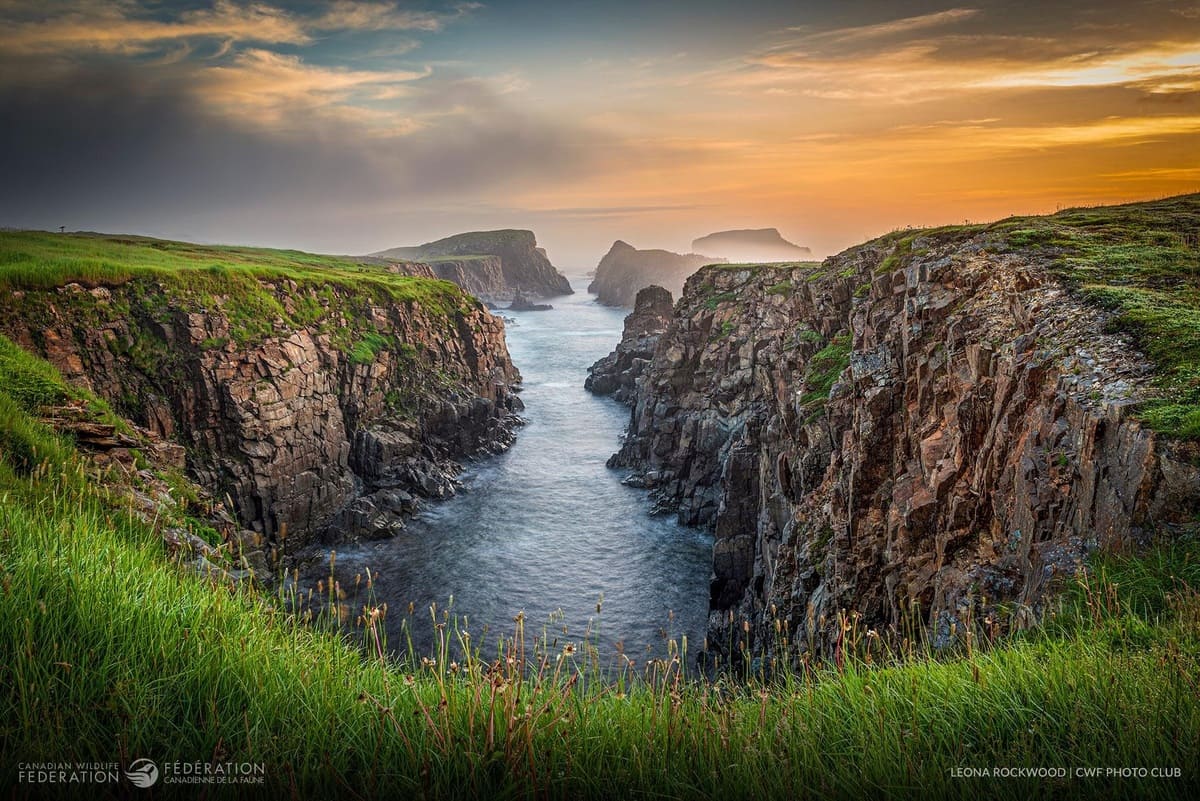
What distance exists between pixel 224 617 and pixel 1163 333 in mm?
15473

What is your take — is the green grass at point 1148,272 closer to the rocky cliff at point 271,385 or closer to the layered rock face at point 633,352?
the rocky cliff at point 271,385

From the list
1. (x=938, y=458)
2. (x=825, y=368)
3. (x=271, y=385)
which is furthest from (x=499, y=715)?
(x=271, y=385)

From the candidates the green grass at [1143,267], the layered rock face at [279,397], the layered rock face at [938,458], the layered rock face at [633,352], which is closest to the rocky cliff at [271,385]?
the layered rock face at [279,397]

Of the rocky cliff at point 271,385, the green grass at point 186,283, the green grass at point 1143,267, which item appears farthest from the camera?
the green grass at point 186,283

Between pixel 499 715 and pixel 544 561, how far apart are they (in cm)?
3312

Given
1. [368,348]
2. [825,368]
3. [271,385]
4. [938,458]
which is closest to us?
[938,458]

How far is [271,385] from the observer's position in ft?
127

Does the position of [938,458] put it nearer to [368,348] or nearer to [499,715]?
[499,715]

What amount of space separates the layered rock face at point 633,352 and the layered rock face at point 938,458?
44916 mm

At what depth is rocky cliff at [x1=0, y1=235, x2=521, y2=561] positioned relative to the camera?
33125 mm

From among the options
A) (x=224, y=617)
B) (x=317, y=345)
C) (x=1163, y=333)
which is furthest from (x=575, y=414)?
(x=224, y=617)

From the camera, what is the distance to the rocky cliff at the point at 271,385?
109ft

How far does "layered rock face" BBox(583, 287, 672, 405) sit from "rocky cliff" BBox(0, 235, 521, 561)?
2899 centimetres

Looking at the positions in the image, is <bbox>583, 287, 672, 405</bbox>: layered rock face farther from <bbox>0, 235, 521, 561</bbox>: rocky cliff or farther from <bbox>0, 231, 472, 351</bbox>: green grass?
<bbox>0, 231, 472, 351</bbox>: green grass
